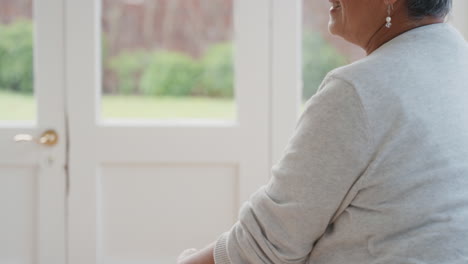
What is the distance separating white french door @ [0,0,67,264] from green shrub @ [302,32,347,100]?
99 centimetres

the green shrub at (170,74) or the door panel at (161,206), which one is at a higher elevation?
the green shrub at (170,74)

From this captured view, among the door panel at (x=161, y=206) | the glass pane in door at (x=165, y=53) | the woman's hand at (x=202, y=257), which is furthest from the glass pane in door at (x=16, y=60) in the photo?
the woman's hand at (x=202, y=257)

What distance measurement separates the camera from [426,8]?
45.5 inches

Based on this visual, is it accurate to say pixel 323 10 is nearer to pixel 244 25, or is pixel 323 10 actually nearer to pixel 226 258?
pixel 244 25

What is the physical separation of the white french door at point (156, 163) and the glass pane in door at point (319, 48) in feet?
0.56

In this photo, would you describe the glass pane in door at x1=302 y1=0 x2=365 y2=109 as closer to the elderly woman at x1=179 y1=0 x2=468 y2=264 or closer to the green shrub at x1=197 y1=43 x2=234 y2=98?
the green shrub at x1=197 y1=43 x2=234 y2=98

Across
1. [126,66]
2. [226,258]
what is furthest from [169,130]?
[226,258]

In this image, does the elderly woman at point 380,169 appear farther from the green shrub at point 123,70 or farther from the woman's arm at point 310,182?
the green shrub at point 123,70

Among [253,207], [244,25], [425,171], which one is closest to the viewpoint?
[425,171]

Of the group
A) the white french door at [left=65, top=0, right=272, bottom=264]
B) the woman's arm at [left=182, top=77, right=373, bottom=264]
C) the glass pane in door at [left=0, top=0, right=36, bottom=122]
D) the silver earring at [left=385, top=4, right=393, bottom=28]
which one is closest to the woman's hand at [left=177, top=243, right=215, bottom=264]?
the woman's arm at [left=182, top=77, right=373, bottom=264]

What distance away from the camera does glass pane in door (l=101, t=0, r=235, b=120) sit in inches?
103

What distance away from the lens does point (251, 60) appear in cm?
259

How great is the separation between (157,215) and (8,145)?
0.67 m

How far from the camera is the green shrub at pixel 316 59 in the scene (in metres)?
2.64
